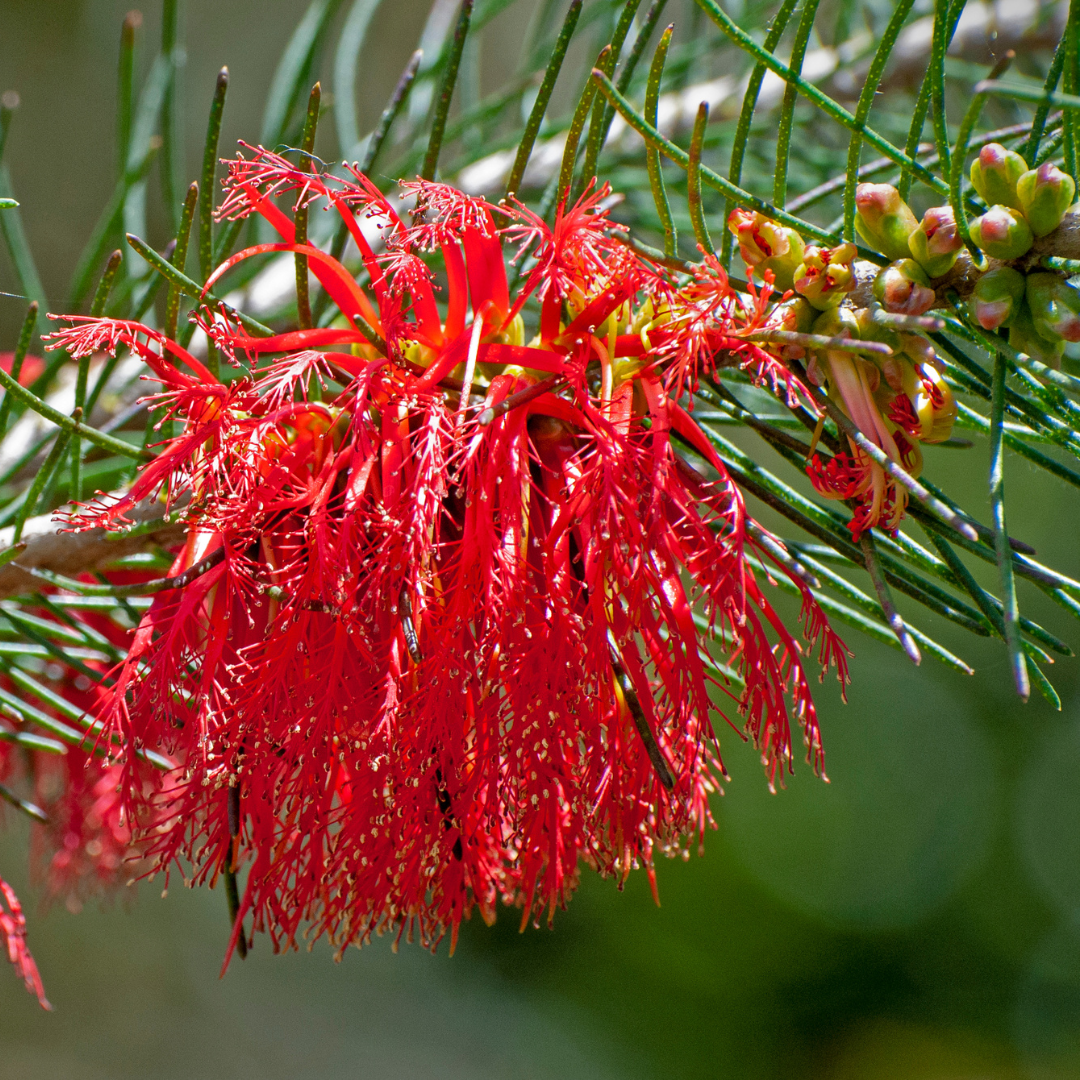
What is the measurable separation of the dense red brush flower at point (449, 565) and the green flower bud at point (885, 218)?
27 millimetres

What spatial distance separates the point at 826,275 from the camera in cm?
16

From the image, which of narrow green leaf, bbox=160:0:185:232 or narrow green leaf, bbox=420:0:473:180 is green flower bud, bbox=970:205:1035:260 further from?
narrow green leaf, bbox=160:0:185:232

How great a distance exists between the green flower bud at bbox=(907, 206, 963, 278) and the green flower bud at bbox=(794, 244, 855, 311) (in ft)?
0.04

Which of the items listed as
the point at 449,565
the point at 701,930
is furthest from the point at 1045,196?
the point at 701,930

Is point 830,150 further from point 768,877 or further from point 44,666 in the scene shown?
point 768,877

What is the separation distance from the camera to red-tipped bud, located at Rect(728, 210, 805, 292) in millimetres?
166

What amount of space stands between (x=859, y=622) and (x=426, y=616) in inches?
4.4

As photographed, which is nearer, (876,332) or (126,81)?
(876,332)

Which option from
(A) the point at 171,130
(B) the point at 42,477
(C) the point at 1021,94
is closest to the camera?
(C) the point at 1021,94

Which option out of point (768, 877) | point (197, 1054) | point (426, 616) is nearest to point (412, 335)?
point (426, 616)

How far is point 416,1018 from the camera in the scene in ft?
5.79

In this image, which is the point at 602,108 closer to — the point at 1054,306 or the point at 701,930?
the point at 1054,306

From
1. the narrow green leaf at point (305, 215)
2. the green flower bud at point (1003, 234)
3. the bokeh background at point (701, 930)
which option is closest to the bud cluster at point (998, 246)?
the green flower bud at point (1003, 234)

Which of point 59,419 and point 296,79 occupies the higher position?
point 296,79
